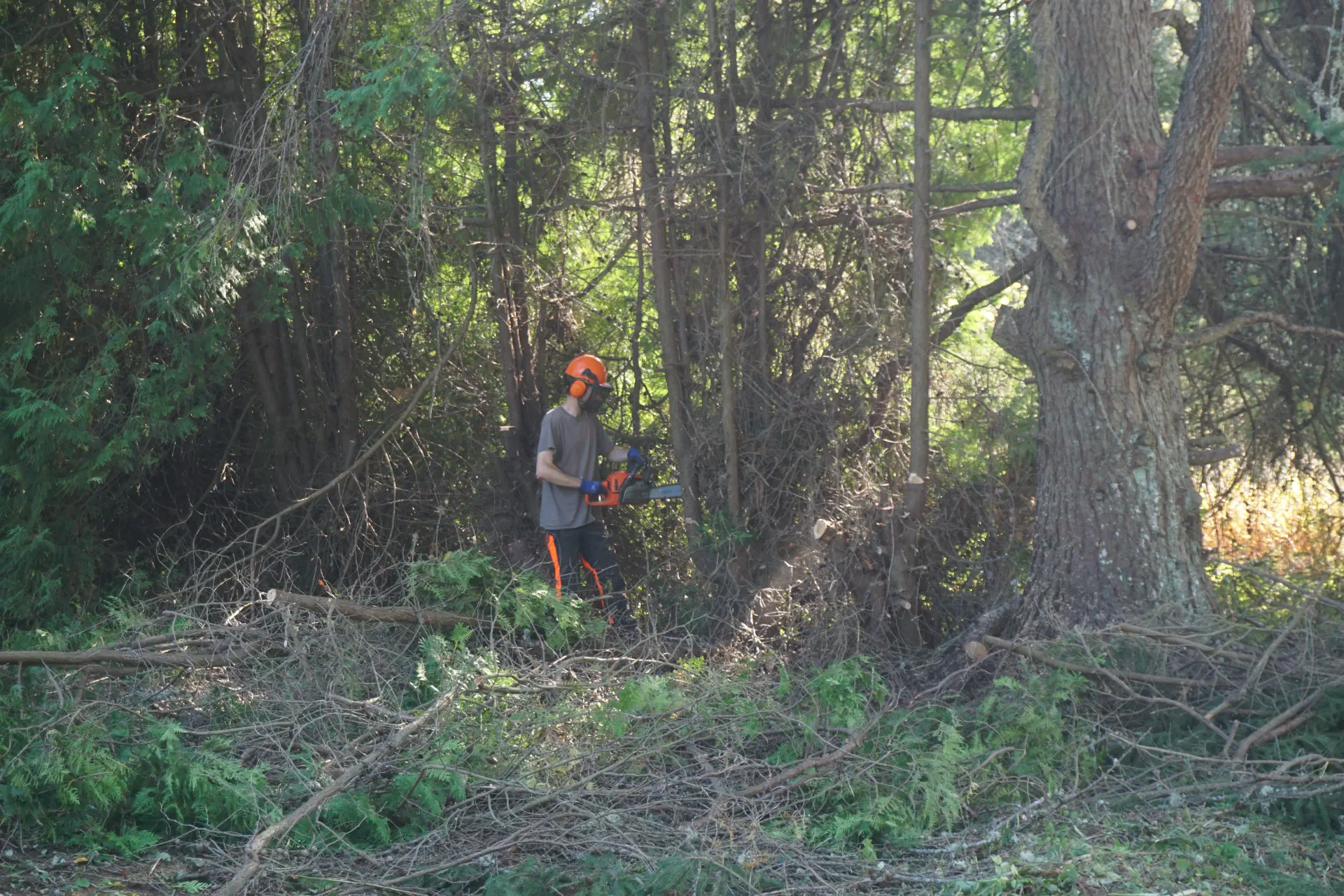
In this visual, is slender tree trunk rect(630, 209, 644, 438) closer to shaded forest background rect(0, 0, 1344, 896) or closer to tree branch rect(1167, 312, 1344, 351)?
shaded forest background rect(0, 0, 1344, 896)

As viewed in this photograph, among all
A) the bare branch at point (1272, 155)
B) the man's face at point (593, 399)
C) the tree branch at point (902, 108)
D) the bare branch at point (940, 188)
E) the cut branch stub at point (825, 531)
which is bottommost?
the cut branch stub at point (825, 531)

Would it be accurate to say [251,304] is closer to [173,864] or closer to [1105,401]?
[173,864]

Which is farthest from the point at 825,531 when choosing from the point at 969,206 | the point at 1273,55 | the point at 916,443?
the point at 1273,55

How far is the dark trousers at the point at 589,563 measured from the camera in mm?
7965

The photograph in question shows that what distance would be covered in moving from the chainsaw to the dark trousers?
253mm

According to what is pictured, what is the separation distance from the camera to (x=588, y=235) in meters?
8.87

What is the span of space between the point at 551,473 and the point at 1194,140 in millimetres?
4285

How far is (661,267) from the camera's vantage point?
8.12 metres

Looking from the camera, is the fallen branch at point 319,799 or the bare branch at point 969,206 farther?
the bare branch at point 969,206

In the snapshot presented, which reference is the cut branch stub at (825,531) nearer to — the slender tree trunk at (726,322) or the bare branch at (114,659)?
the slender tree trunk at (726,322)

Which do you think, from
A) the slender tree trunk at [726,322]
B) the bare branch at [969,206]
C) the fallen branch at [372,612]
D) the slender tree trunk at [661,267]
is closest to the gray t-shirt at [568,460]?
the slender tree trunk at [661,267]

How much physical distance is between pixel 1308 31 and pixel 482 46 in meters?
5.04

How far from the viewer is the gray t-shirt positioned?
316 inches

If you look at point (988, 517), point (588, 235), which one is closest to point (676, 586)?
point (988, 517)
